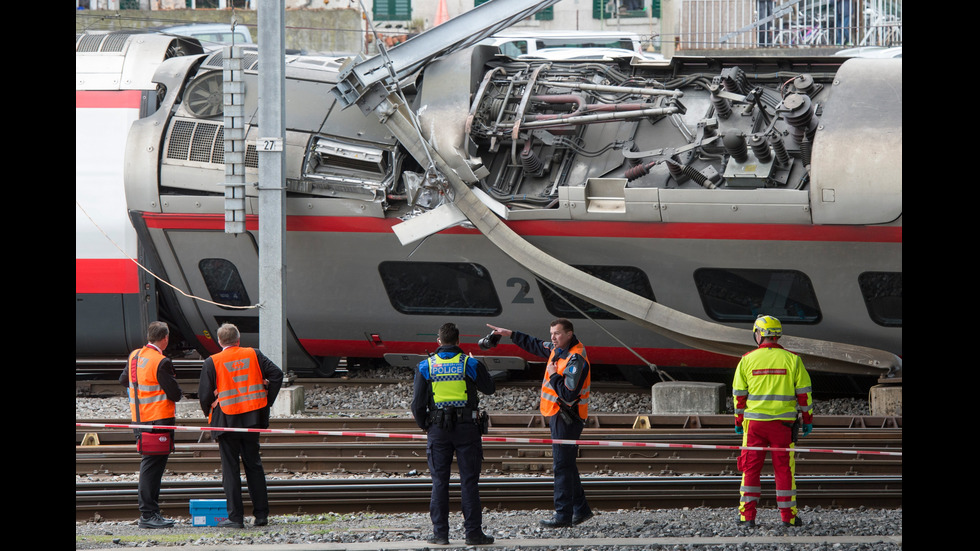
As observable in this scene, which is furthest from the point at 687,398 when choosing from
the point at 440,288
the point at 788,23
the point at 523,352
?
the point at 788,23

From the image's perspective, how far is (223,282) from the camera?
38.7ft

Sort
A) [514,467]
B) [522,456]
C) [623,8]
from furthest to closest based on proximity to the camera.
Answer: [623,8]
[522,456]
[514,467]

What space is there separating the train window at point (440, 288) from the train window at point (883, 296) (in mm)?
3758

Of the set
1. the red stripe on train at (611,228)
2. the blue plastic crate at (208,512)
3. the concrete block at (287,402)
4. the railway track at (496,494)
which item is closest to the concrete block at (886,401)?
the red stripe on train at (611,228)

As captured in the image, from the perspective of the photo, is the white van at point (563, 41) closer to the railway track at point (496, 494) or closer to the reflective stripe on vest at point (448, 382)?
the railway track at point (496, 494)

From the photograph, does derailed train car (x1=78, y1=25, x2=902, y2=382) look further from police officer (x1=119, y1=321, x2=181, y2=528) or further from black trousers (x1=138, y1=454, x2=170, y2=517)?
black trousers (x1=138, y1=454, x2=170, y2=517)

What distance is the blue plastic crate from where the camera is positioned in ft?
23.7

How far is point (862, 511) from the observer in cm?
770

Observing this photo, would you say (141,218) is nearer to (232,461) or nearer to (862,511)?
(232,461)

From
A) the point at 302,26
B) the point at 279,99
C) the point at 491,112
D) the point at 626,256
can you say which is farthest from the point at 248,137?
the point at 302,26

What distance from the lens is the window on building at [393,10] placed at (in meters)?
27.3

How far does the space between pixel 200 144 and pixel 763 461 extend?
7.10 metres

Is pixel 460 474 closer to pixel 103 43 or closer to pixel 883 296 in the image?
pixel 883 296
